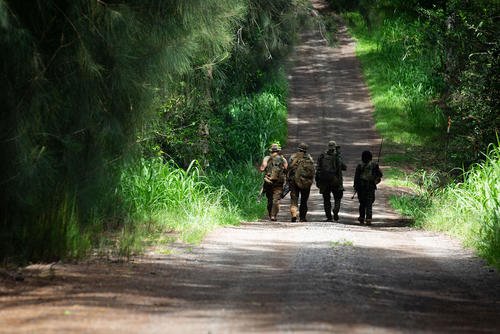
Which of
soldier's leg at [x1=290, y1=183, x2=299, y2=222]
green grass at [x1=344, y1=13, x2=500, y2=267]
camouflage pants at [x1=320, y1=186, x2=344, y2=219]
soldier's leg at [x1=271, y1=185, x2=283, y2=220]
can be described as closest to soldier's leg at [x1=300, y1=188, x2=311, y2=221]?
soldier's leg at [x1=290, y1=183, x2=299, y2=222]

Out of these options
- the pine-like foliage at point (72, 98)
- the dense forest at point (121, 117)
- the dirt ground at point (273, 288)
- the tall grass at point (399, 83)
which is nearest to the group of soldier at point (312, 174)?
the dense forest at point (121, 117)

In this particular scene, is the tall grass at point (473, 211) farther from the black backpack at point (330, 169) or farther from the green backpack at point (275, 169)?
the green backpack at point (275, 169)

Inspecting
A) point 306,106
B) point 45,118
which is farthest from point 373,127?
point 45,118

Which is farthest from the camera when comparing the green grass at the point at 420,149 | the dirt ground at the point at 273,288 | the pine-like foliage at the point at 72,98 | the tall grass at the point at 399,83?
the tall grass at the point at 399,83

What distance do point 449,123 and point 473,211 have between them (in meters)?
4.28

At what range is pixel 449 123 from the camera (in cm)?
1986

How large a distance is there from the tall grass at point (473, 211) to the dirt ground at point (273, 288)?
0.88 feet

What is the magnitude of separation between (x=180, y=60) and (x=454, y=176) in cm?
1019

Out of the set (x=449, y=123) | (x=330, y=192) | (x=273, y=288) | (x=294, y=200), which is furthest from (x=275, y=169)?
(x=273, y=288)

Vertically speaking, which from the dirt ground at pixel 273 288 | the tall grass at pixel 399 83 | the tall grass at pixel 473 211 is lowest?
the dirt ground at pixel 273 288

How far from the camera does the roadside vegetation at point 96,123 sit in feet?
34.8

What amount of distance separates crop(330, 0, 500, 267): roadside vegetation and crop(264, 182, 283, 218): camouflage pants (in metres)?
2.70

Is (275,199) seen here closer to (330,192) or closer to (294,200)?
(294,200)

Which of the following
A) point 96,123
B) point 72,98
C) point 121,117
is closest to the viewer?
point 72,98
